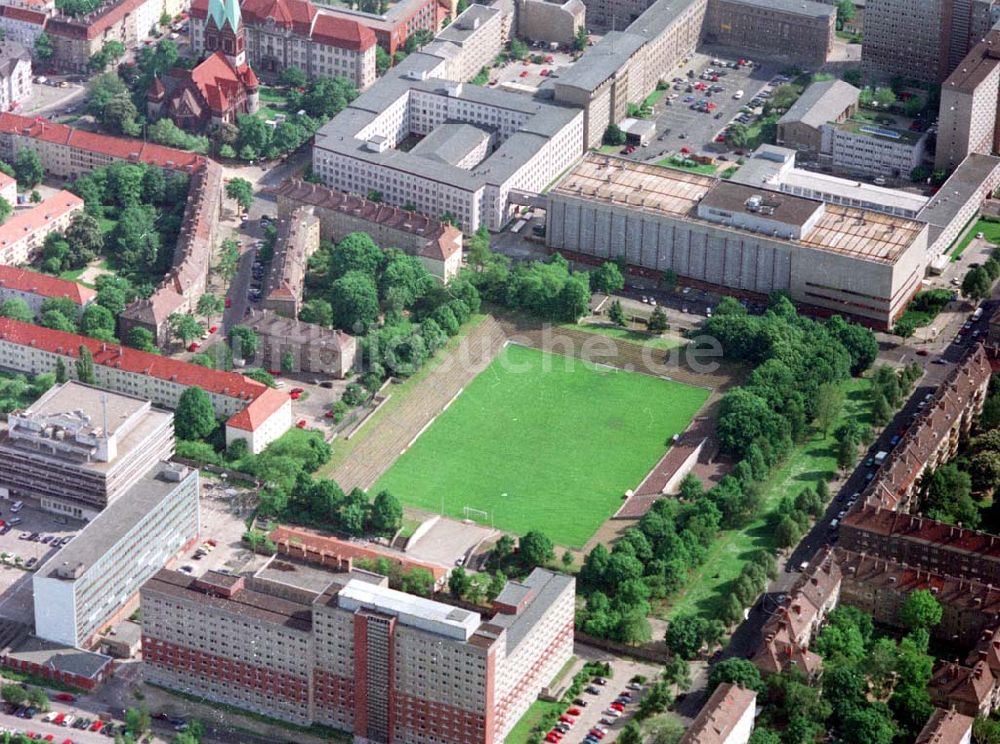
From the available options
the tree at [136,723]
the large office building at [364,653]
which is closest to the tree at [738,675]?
the large office building at [364,653]

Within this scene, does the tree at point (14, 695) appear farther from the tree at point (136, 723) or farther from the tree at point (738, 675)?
the tree at point (738, 675)

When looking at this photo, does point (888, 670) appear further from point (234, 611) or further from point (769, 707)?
point (234, 611)

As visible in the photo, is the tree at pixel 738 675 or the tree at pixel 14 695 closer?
the tree at pixel 14 695

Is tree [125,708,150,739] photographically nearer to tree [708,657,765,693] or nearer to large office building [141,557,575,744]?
large office building [141,557,575,744]

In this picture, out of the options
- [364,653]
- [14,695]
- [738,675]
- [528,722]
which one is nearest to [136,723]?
[14,695]

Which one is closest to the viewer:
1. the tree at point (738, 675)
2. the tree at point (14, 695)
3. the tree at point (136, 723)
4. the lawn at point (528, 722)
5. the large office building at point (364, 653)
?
the large office building at point (364, 653)

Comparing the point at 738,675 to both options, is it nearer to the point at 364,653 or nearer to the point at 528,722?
the point at 528,722
